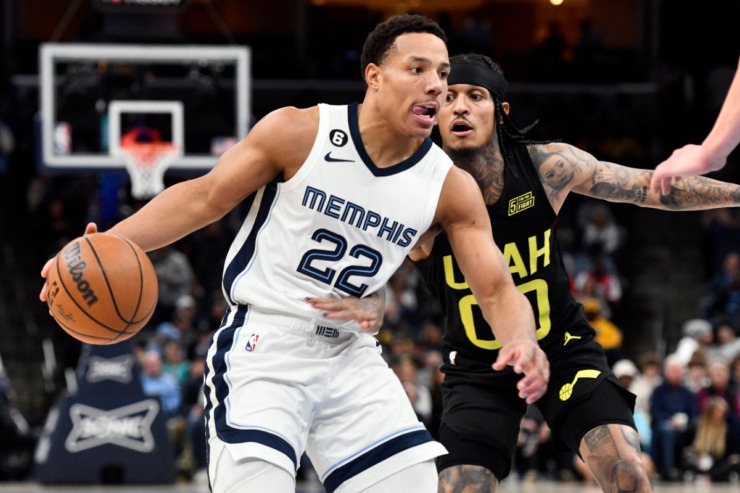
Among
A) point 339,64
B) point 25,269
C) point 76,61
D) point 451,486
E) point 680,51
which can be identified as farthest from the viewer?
point 680,51

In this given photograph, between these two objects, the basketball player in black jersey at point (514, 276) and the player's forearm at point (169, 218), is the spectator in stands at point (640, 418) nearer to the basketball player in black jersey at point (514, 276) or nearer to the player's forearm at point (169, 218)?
the basketball player in black jersey at point (514, 276)

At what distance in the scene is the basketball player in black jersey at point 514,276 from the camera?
617cm

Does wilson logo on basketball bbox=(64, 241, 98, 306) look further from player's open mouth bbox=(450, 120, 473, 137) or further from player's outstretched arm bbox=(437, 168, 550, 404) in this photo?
player's open mouth bbox=(450, 120, 473, 137)

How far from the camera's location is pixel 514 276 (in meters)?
6.32

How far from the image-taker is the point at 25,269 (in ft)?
69.3

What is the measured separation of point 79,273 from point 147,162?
974 cm

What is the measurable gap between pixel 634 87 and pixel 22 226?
1155 centimetres

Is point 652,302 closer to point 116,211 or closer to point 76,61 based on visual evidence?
point 116,211

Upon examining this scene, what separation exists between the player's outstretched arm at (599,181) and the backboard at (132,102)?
28.3 feet

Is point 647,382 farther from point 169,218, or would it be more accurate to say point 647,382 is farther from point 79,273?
point 79,273

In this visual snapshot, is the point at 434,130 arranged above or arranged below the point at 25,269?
above

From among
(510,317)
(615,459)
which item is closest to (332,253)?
(510,317)

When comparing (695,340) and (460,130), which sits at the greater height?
(460,130)

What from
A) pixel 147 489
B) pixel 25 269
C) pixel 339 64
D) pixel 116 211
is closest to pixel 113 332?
pixel 147 489
